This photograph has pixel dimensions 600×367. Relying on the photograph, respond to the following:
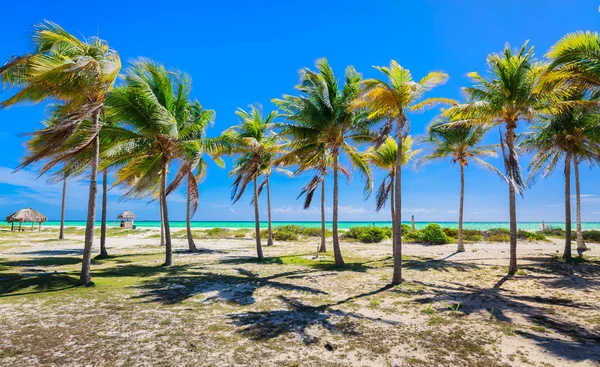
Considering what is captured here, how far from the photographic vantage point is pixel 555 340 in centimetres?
497

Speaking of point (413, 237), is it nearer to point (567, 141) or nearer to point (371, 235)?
point (371, 235)

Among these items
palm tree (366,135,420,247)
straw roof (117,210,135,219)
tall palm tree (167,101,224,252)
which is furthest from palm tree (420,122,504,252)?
straw roof (117,210,135,219)

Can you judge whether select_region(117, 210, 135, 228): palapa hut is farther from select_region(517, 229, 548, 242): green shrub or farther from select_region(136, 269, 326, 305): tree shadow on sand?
select_region(517, 229, 548, 242): green shrub

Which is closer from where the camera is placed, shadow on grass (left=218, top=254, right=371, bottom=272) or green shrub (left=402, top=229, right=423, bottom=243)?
shadow on grass (left=218, top=254, right=371, bottom=272)

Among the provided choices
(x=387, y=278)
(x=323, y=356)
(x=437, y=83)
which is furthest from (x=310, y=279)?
(x=437, y=83)

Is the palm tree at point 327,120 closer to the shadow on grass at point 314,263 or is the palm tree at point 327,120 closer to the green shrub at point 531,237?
the shadow on grass at point 314,263

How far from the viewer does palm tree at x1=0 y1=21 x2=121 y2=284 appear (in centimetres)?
689

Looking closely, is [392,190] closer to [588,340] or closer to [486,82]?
[486,82]

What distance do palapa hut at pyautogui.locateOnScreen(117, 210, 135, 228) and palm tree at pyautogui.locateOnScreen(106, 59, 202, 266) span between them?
113 feet

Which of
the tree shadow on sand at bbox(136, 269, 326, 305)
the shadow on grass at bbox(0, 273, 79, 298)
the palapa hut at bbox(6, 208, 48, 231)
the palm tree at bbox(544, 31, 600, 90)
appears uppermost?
the palm tree at bbox(544, 31, 600, 90)

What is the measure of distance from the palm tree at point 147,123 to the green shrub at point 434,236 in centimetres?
1907

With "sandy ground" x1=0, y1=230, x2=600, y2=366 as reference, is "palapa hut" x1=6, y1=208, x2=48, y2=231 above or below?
above

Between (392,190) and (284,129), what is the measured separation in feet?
20.6

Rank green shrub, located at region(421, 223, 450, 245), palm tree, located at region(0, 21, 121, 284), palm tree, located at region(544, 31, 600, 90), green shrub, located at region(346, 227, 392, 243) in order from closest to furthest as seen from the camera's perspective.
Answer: palm tree, located at region(0, 21, 121, 284), palm tree, located at region(544, 31, 600, 90), green shrub, located at region(421, 223, 450, 245), green shrub, located at region(346, 227, 392, 243)
